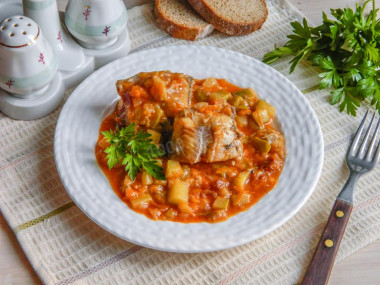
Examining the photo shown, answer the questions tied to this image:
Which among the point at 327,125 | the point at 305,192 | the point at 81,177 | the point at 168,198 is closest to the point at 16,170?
the point at 81,177

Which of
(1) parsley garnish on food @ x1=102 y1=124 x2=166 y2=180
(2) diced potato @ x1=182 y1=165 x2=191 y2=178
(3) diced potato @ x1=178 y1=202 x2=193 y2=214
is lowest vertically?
(3) diced potato @ x1=178 y1=202 x2=193 y2=214

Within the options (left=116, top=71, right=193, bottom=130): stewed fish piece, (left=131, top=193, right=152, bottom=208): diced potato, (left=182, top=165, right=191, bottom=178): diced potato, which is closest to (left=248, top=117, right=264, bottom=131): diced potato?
(left=116, top=71, right=193, bottom=130): stewed fish piece

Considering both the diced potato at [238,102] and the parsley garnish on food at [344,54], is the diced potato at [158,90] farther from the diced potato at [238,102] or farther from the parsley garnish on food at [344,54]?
the parsley garnish on food at [344,54]

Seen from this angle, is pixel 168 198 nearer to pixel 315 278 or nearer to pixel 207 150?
pixel 207 150

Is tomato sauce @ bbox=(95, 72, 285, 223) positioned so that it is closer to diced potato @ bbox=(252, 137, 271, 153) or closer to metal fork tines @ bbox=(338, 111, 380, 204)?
diced potato @ bbox=(252, 137, 271, 153)

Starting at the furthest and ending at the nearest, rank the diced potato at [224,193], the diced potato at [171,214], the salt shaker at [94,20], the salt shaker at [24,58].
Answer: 1. the salt shaker at [94,20]
2. the salt shaker at [24,58]
3. the diced potato at [224,193]
4. the diced potato at [171,214]

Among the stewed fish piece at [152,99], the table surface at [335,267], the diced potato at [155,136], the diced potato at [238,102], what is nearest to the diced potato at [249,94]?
the diced potato at [238,102]

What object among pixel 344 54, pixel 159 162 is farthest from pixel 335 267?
pixel 344 54
